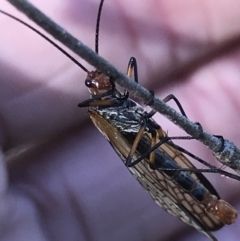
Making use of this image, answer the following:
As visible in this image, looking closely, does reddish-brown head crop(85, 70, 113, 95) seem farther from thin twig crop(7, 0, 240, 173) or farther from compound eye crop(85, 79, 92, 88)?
thin twig crop(7, 0, 240, 173)

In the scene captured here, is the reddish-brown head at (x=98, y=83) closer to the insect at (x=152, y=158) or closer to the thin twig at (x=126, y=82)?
the insect at (x=152, y=158)

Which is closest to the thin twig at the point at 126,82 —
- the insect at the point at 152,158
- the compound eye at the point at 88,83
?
the insect at the point at 152,158

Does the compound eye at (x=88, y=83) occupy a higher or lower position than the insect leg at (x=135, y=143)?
higher

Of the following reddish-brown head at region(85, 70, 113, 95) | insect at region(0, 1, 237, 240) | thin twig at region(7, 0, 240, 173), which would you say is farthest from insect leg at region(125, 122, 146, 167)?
thin twig at region(7, 0, 240, 173)

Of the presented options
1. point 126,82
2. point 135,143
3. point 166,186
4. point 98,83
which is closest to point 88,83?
point 98,83

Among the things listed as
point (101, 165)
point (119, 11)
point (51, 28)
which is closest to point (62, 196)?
point (101, 165)

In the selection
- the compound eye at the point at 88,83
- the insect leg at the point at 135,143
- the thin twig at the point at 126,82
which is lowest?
the thin twig at the point at 126,82

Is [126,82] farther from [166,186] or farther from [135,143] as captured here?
[166,186]
